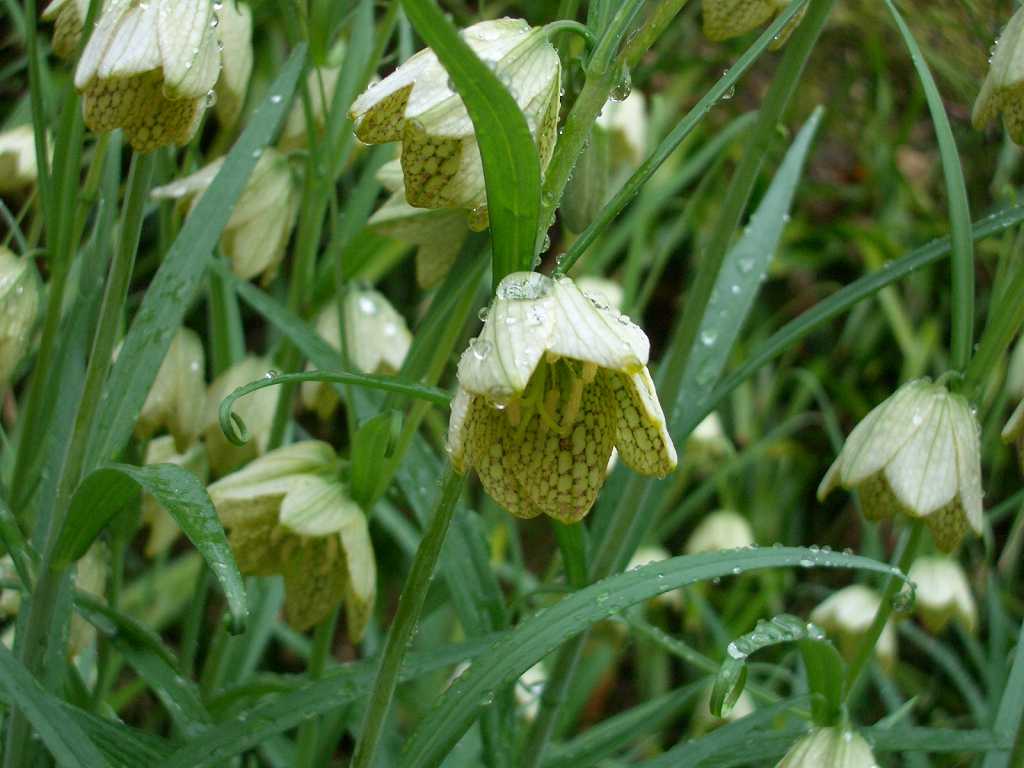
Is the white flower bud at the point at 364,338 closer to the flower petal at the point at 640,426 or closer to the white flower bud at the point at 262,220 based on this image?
the white flower bud at the point at 262,220

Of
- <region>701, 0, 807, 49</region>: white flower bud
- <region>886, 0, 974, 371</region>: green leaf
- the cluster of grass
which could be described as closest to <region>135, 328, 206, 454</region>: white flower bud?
the cluster of grass

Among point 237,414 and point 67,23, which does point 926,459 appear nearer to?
point 237,414

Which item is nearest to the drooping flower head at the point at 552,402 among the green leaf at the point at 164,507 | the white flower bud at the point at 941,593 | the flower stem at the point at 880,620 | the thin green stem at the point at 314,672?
the green leaf at the point at 164,507

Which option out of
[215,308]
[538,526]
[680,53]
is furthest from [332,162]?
[680,53]

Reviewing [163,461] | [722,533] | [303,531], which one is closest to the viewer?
[303,531]

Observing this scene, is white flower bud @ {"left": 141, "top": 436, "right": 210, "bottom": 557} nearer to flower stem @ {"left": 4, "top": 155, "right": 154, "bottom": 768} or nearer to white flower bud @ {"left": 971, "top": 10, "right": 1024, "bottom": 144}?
flower stem @ {"left": 4, "top": 155, "right": 154, "bottom": 768}

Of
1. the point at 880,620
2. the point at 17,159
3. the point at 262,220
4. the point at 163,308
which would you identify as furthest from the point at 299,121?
the point at 880,620
